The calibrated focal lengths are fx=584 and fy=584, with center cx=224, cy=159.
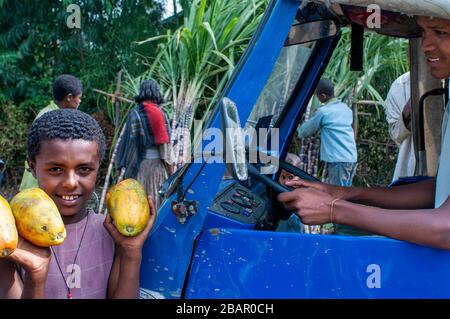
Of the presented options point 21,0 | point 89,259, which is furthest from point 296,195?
point 21,0

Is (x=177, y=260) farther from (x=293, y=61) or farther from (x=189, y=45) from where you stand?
(x=189, y=45)

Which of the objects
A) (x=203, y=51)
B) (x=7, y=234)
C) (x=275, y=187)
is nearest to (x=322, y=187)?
(x=275, y=187)

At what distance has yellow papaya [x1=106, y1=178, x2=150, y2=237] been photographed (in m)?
1.88

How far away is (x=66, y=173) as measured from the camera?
1.97 m

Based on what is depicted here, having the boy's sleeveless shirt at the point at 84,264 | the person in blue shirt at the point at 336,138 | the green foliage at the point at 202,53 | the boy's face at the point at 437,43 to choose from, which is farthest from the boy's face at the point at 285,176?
the green foliage at the point at 202,53

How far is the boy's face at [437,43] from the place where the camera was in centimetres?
196

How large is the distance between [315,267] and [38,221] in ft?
2.78

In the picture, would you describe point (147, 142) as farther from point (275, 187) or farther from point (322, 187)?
point (275, 187)

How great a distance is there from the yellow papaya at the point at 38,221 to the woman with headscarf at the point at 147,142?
456cm

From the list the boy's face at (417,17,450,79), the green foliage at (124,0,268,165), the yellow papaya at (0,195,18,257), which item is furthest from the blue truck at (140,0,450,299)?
the green foliage at (124,0,268,165)

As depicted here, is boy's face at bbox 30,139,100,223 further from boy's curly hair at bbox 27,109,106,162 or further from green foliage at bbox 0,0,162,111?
green foliage at bbox 0,0,162,111

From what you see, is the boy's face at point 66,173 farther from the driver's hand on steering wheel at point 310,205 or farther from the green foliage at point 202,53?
the green foliage at point 202,53
